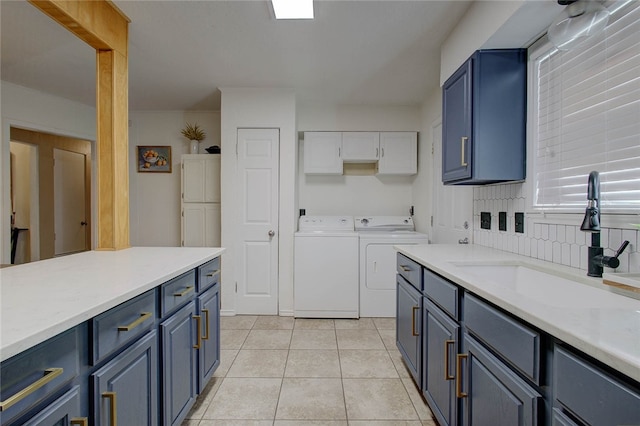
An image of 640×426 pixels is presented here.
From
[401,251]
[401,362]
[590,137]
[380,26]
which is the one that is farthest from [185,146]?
[590,137]

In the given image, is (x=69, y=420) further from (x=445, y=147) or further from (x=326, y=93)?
(x=326, y=93)

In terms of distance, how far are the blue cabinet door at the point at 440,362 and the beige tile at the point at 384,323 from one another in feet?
4.05

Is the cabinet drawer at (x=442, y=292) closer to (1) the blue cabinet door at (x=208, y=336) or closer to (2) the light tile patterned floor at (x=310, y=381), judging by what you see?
(2) the light tile patterned floor at (x=310, y=381)

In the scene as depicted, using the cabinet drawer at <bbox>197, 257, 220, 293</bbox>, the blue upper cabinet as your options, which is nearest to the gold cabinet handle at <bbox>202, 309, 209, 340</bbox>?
the cabinet drawer at <bbox>197, 257, 220, 293</bbox>

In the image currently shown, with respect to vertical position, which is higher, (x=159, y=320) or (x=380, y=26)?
(x=380, y=26)

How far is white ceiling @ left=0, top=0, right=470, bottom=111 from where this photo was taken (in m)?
1.85

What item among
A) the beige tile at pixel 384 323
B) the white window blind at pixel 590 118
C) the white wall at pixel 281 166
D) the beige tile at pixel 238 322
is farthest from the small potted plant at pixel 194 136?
the white window blind at pixel 590 118

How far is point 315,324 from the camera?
2.96 m

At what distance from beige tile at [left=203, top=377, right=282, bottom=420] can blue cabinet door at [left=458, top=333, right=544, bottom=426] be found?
1071 mm

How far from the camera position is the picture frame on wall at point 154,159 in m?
3.83

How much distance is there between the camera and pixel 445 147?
6.91ft

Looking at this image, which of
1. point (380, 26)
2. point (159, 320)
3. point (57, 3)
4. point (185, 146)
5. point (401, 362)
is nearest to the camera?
point (159, 320)

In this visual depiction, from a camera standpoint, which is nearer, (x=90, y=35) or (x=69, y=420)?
(x=69, y=420)

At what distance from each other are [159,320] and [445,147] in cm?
203
